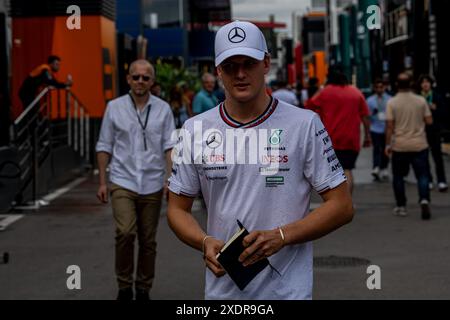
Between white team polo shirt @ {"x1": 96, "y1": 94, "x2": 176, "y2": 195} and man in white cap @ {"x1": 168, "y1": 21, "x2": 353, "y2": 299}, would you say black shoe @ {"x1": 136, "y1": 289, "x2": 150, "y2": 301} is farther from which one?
man in white cap @ {"x1": 168, "y1": 21, "x2": 353, "y2": 299}

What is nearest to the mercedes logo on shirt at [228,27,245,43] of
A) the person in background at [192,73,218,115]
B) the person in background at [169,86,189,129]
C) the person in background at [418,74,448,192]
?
the person in background at [192,73,218,115]

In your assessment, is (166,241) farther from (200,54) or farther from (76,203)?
(200,54)

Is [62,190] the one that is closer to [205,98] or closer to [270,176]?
[205,98]

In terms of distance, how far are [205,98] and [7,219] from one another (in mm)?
3186

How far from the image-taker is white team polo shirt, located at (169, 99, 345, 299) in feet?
12.3

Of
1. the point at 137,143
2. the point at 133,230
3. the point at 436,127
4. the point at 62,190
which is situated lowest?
the point at 62,190

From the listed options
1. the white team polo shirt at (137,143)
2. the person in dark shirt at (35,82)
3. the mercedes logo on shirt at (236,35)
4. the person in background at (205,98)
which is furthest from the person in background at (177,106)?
the mercedes logo on shirt at (236,35)

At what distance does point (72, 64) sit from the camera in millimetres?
24594

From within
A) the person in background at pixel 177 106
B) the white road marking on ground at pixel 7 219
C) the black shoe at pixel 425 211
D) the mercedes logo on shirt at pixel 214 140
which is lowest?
the white road marking on ground at pixel 7 219

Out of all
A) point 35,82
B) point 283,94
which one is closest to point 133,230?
point 35,82

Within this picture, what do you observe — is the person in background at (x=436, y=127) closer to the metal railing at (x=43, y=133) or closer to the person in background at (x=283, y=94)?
the person in background at (x=283, y=94)

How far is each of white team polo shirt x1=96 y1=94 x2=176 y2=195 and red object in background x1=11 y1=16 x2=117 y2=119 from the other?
16353mm

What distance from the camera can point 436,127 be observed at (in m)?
15.7

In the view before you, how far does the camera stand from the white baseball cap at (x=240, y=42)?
12.0 ft
